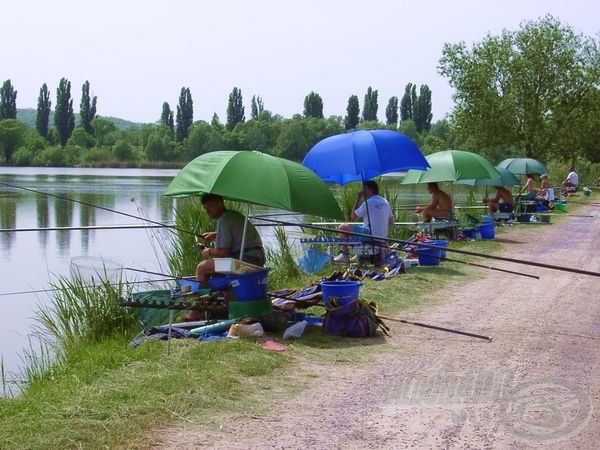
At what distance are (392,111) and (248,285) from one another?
97111 mm

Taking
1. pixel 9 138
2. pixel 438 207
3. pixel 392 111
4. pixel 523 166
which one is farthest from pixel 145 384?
pixel 392 111

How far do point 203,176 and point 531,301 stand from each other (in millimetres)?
3563

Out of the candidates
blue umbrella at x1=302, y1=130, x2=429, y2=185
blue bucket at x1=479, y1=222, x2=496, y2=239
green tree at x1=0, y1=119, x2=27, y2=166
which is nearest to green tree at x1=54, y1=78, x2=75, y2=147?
green tree at x1=0, y1=119, x2=27, y2=166

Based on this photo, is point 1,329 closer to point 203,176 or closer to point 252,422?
point 203,176

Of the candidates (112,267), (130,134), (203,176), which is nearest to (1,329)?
(112,267)

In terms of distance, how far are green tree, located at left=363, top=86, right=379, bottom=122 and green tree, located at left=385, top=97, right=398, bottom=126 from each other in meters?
2.29

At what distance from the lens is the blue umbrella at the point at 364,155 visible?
33.9 ft

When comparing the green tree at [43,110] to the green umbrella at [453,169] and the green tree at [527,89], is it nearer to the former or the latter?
the green tree at [527,89]

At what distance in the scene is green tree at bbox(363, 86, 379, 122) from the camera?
326ft

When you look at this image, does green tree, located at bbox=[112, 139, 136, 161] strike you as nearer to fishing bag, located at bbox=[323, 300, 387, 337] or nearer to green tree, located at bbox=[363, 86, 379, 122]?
green tree, located at bbox=[363, 86, 379, 122]

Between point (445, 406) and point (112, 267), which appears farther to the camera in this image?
point (112, 267)

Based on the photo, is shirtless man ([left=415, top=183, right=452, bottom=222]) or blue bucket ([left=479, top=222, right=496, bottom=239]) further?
blue bucket ([left=479, top=222, right=496, bottom=239])

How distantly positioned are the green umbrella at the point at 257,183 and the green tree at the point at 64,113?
8257cm

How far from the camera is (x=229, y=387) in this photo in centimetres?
522
